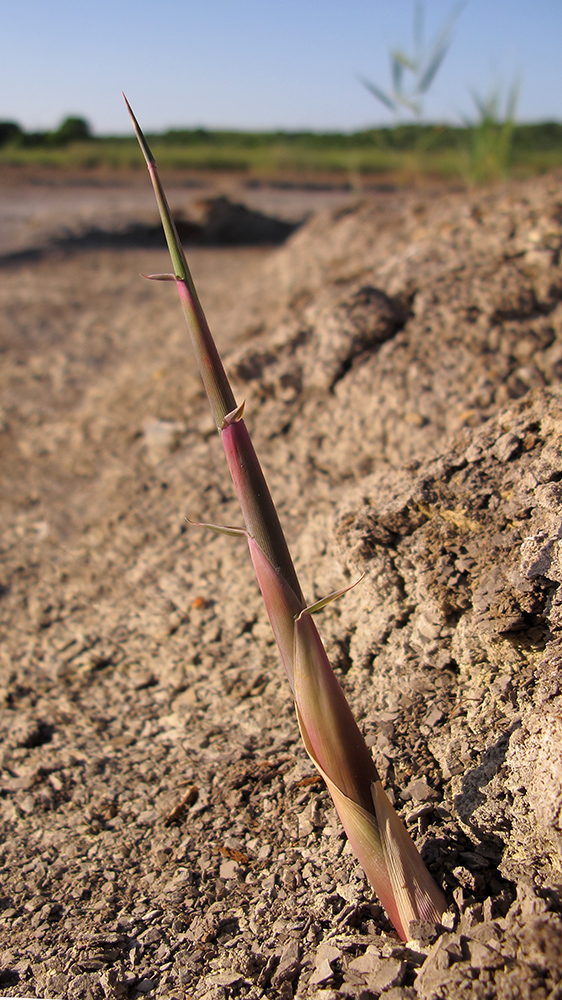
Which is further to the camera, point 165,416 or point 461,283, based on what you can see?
point 165,416

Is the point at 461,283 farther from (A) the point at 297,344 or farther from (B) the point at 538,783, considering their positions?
(B) the point at 538,783

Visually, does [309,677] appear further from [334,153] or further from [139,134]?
[334,153]

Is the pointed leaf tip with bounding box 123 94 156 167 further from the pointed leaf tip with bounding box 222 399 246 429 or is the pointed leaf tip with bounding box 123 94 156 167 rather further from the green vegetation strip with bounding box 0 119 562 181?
the green vegetation strip with bounding box 0 119 562 181

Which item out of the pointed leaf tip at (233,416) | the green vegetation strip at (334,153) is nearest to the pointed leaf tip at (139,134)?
the pointed leaf tip at (233,416)

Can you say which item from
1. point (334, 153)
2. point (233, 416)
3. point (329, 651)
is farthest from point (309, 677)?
point (334, 153)

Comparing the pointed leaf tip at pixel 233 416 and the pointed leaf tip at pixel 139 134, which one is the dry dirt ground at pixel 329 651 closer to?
the pointed leaf tip at pixel 233 416

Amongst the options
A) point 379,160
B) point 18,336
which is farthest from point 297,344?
point 379,160

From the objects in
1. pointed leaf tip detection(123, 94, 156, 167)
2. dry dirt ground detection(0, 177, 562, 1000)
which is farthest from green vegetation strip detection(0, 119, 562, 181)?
pointed leaf tip detection(123, 94, 156, 167)

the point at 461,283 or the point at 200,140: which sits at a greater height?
the point at 200,140
